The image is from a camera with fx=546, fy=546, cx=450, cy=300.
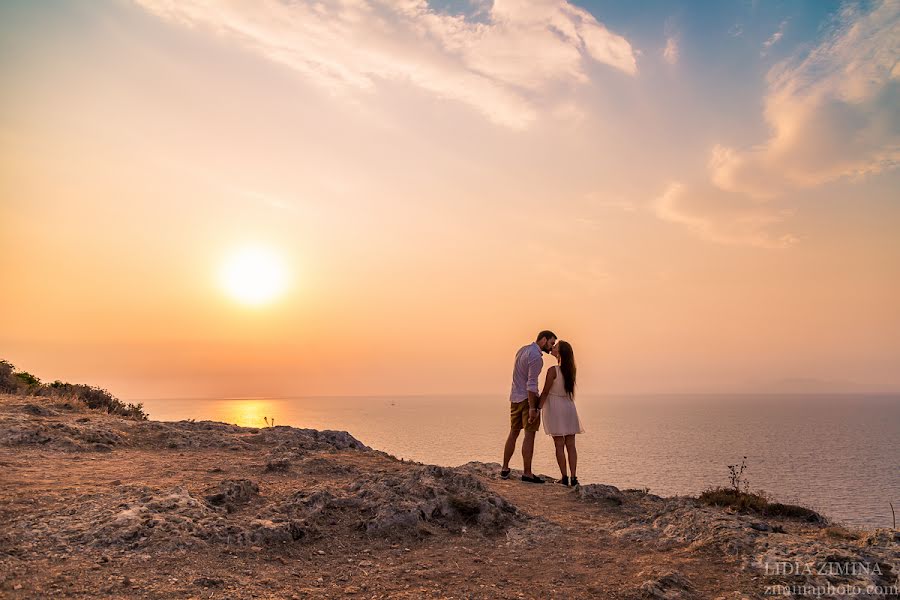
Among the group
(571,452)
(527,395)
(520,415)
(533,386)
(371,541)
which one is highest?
(533,386)

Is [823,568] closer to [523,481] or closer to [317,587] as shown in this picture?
[317,587]

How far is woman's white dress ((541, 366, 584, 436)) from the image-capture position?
1151 centimetres

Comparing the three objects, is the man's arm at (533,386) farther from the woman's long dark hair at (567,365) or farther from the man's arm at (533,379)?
the woman's long dark hair at (567,365)

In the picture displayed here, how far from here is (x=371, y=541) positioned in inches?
281

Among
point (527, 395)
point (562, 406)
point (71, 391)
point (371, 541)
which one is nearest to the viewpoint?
point (371, 541)

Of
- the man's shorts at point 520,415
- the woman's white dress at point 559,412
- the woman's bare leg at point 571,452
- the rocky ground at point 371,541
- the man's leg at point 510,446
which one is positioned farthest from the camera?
the man's leg at point 510,446

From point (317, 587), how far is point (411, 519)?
2038mm

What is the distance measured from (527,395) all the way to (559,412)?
78 cm

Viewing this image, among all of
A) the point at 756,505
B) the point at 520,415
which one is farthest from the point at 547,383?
the point at 756,505

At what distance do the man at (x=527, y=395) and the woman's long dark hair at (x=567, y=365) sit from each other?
264mm

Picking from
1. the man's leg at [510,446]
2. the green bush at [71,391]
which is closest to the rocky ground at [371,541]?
the man's leg at [510,446]

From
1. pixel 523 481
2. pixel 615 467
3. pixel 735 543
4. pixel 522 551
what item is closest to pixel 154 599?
pixel 522 551

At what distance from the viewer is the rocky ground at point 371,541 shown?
18.3 feet

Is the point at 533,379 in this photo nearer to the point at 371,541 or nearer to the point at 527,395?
the point at 527,395
